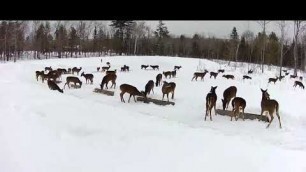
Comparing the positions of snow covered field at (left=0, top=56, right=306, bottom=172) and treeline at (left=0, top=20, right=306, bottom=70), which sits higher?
treeline at (left=0, top=20, right=306, bottom=70)

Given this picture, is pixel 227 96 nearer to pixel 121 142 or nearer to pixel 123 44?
pixel 121 142

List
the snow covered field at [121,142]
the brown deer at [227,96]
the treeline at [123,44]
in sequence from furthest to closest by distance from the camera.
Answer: the treeline at [123,44] → the brown deer at [227,96] → the snow covered field at [121,142]

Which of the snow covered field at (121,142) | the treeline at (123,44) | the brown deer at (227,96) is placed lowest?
the snow covered field at (121,142)

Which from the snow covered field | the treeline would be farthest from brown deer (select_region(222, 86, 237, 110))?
the treeline

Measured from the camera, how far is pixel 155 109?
1762 cm

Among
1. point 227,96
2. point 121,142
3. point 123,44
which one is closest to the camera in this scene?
point 121,142

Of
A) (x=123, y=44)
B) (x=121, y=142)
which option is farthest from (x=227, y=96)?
(x=123, y=44)

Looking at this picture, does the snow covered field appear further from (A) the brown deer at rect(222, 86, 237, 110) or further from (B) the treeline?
(B) the treeline

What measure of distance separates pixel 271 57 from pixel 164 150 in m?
63.4

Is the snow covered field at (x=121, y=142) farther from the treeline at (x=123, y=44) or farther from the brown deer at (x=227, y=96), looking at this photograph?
the treeline at (x=123, y=44)

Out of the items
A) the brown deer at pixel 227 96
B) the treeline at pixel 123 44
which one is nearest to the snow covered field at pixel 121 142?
the brown deer at pixel 227 96

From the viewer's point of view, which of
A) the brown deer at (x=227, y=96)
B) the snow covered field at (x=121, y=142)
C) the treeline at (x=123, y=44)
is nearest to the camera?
the snow covered field at (x=121, y=142)

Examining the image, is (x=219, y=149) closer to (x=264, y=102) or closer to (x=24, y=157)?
(x=24, y=157)
